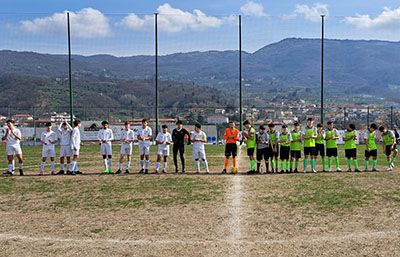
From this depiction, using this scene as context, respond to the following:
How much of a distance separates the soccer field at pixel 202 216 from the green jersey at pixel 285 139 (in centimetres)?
213

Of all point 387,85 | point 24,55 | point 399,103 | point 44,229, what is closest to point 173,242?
point 44,229

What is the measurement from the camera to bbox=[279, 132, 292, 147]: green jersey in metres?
17.9

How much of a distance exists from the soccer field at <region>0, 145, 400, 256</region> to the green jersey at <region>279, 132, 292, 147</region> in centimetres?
213

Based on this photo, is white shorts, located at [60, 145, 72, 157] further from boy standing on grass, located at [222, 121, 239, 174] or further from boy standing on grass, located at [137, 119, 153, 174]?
boy standing on grass, located at [222, 121, 239, 174]

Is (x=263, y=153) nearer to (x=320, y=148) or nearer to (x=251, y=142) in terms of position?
(x=251, y=142)

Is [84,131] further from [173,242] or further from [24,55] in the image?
[24,55]

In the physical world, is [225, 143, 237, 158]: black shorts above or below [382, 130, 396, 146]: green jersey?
below

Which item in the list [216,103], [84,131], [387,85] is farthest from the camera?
[387,85]

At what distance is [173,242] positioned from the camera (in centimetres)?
884

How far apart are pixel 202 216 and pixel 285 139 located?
26.1 ft

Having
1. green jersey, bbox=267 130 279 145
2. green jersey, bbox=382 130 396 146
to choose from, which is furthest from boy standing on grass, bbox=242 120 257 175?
green jersey, bbox=382 130 396 146

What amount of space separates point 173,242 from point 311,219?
3.16m

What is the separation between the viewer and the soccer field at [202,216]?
27.9 feet

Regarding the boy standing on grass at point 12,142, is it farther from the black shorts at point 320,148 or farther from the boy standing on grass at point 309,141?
the black shorts at point 320,148
